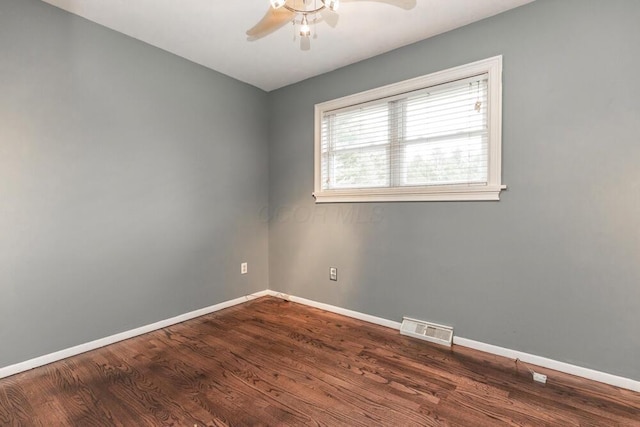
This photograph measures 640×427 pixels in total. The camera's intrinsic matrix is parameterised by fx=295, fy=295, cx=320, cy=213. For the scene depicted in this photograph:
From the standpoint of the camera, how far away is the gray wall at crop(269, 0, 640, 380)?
178 cm

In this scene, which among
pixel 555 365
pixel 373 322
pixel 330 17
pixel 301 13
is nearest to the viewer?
pixel 301 13

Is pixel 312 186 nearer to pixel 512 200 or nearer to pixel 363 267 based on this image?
pixel 363 267

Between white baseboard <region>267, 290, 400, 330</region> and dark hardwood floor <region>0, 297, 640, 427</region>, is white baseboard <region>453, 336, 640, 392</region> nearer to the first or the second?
dark hardwood floor <region>0, 297, 640, 427</region>

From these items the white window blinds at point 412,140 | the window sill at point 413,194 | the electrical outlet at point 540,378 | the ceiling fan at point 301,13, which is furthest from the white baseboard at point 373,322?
the ceiling fan at point 301,13

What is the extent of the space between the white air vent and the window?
105 centimetres

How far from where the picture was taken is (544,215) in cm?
200

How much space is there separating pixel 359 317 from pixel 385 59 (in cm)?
243

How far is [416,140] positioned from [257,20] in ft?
5.15

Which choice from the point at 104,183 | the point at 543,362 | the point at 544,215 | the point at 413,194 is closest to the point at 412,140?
the point at 413,194

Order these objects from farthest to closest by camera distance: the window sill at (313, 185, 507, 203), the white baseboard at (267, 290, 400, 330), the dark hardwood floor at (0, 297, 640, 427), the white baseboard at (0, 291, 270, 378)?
the white baseboard at (267, 290, 400, 330), the window sill at (313, 185, 507, 203), the white baseboard at (0, 291, 270, 378), the dark hardwood floor at (0, 297, 640, 427)

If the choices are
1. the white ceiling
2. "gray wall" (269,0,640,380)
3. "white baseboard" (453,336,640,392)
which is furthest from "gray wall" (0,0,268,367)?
"white baseboard" (453,336,640,392)

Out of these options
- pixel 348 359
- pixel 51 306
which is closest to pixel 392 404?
pixel 348 359

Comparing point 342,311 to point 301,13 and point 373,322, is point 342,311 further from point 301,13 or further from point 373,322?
point 301,13

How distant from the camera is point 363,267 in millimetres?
2846
